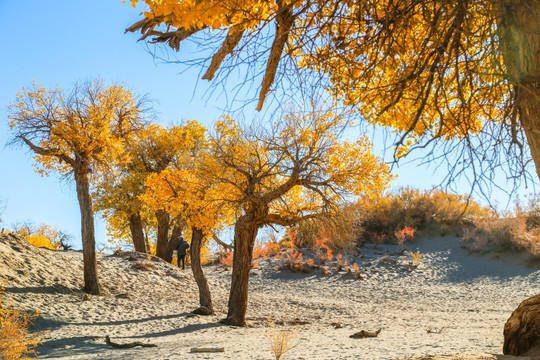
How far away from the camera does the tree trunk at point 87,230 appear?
13742 mm

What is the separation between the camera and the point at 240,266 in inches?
478

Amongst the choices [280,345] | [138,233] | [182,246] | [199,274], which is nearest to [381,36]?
[280,345]

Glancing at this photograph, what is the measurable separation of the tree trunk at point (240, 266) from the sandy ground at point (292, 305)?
0.58 metres

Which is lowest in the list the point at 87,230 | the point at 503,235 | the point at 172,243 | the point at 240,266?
the point at 240,266

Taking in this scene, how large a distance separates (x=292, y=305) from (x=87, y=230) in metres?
7.02

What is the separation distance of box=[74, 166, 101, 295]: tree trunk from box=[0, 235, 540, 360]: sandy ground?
1.42 ft

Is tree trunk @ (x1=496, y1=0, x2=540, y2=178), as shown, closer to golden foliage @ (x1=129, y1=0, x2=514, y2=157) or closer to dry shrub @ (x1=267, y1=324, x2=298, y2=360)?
golden foliage @ (x1=129, y1=0, x2=514, y2=157)

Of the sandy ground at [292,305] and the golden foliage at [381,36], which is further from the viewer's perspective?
the sandy ground at [292,305]

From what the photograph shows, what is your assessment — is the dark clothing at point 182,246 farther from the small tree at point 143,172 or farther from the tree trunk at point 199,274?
the tree trunk at point 199,274

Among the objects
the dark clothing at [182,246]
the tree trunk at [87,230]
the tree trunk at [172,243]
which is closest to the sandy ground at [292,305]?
the tree trunk at [87,230]

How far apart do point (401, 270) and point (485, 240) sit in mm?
4324

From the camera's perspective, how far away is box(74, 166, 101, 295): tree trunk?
13742 millimetres

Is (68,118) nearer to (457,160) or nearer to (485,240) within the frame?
(457,160)

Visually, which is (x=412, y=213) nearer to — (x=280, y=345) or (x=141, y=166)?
(x=141, y=166)
